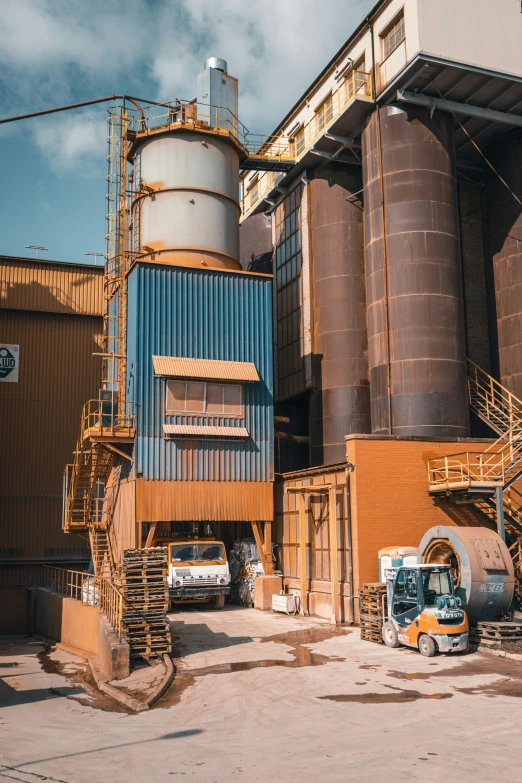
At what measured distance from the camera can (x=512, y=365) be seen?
3628 centimetres

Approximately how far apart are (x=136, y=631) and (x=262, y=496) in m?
12.2

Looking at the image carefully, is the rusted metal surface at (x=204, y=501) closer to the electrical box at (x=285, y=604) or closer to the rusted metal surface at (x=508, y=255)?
the electrical box at (x=285, y=604)

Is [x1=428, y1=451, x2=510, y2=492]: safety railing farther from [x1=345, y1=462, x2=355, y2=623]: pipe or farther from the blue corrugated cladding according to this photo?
the blue corrugated cladding

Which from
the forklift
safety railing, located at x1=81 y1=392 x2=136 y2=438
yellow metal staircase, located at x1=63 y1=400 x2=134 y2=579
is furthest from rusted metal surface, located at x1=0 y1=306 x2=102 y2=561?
the forklift

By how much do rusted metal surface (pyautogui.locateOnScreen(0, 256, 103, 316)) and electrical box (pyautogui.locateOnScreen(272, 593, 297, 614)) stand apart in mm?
20658

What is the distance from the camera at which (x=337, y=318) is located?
3747 cm

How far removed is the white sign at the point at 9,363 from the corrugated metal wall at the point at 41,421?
25 centimetres

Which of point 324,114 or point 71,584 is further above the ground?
point 324,114

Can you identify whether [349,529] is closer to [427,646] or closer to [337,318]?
[427,646]

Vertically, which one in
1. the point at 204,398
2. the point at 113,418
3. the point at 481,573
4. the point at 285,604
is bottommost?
the point at 285,604

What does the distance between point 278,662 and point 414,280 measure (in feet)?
62.2

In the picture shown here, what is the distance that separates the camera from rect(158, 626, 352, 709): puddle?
51.5 feet

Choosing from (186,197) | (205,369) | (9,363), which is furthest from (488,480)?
(9,363)

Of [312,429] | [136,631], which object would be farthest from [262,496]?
[136,631]
